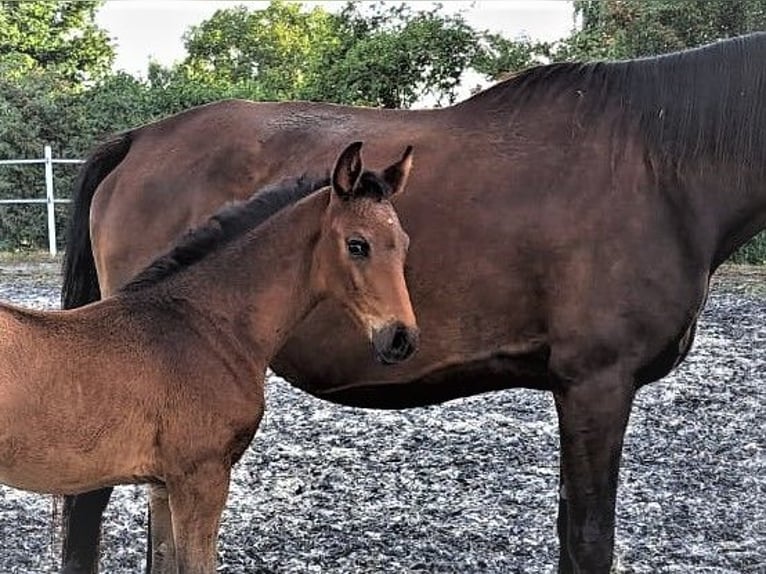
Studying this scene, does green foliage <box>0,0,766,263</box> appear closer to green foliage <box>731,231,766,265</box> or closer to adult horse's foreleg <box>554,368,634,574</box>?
green foliage <box>731,231,766,265</box>

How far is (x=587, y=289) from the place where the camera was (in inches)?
125

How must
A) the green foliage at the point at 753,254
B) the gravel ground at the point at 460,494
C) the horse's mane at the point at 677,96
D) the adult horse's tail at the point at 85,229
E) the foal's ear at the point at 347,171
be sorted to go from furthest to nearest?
the green foliage at the point at 753,254
the gravel ground at the point at 460,494
the adult horse's tail at the point at 85,229
the horse's mane at the point at 677,96
the foal's ear at the point at 347,171

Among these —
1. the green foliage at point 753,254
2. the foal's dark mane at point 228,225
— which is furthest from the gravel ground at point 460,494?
the green foliage at point 753,254

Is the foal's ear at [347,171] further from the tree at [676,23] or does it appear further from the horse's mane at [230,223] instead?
the tree at [676,23]

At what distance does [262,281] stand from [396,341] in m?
0.49

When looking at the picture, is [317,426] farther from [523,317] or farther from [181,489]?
[181,489]

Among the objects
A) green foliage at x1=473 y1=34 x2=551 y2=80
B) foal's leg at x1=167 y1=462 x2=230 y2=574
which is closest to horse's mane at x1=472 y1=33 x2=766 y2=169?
foal's leg at x1=167 y1=462 x2=230 y2=574

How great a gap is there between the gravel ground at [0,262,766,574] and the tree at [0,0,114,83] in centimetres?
2003

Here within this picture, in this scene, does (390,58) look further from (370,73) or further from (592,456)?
(592,456)

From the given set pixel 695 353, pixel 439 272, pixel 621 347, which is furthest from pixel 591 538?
pixel 695 353

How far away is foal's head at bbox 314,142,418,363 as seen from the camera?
2633 millimetres

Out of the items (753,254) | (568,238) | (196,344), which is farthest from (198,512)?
(753,254)

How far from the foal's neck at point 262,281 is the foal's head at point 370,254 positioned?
110mm

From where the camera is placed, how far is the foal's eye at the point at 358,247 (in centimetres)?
267
